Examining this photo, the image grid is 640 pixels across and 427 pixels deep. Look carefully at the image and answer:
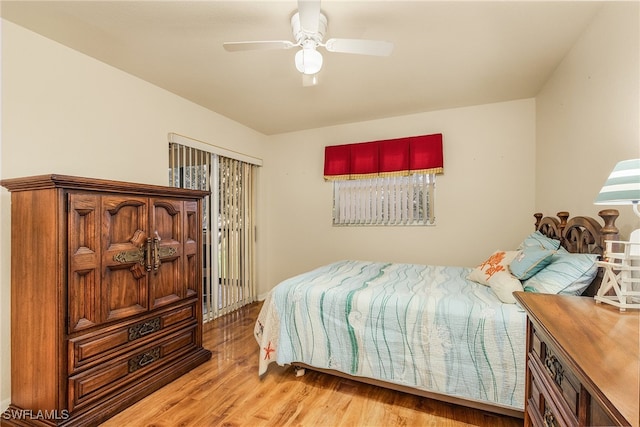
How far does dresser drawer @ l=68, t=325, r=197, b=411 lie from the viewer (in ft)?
5.57

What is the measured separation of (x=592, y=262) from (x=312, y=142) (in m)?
3.39

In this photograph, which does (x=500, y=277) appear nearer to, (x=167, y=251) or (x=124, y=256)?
(x=167, y=251)

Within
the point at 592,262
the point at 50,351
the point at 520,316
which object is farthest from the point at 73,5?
the point at 592,262

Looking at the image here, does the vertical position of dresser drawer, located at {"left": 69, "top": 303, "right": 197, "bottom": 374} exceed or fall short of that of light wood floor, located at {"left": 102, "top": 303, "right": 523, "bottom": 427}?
it exceeds it

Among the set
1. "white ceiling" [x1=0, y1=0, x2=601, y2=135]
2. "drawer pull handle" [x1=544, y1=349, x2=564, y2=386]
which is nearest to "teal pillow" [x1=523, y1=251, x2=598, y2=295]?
"drawer pull handle" [x1=544, y1=349, x2=564, y2=386]

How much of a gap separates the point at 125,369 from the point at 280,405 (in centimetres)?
105

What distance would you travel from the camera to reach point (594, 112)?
197 centimetres

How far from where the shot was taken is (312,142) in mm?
4293

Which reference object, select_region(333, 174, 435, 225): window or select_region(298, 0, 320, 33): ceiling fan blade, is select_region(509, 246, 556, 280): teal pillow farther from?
select_region(298, 0, 320, 33): ceiling fan blade

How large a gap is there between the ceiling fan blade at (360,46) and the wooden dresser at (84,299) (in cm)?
158

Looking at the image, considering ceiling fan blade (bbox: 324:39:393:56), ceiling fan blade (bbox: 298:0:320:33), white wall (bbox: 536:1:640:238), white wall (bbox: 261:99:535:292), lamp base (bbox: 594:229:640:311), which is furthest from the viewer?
white wall (bbox: 261:99:535:292)

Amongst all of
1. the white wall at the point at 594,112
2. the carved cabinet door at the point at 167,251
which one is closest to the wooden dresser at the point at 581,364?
the white wall at the point at 594,112

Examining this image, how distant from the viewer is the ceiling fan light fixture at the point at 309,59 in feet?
5.85

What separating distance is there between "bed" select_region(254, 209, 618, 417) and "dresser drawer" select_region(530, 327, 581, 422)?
61 centimetres
